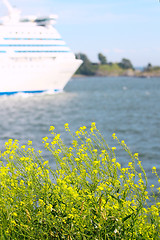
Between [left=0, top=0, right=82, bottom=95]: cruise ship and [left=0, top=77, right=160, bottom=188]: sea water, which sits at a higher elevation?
[left=0, top=0, right=82, bottom=95]: cruise ship

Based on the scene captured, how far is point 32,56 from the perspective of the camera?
5344 centimetres

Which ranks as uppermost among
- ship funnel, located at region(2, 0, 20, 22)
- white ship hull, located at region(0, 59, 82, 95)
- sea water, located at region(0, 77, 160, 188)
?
ship funnel, located at region(2, 0, 20, 22)

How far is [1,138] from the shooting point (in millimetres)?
20219

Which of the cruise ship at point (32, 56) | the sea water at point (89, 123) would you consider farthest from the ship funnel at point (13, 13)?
the sea water at point (89, 123)

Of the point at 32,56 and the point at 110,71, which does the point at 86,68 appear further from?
the point at 32,56

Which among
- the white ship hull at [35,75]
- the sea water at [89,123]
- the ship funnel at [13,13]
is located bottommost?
the sea water at [89,123]

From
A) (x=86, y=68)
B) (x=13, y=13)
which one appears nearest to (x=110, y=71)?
(x=86, y=68)

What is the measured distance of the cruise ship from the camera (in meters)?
48.8

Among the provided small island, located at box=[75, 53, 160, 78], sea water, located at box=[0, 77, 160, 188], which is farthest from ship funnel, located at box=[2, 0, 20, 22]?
small island, located at box=[75, 53, 160, 78]

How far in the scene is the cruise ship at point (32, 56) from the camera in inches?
1922

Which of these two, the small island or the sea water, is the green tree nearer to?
the small island

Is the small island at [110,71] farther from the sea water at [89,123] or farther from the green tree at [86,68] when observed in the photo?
the sea water at [89,123]

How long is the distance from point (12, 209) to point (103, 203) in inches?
33.9

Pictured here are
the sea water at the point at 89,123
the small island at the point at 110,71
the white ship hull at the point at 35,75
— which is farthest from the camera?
the small island at the point at 110,71
